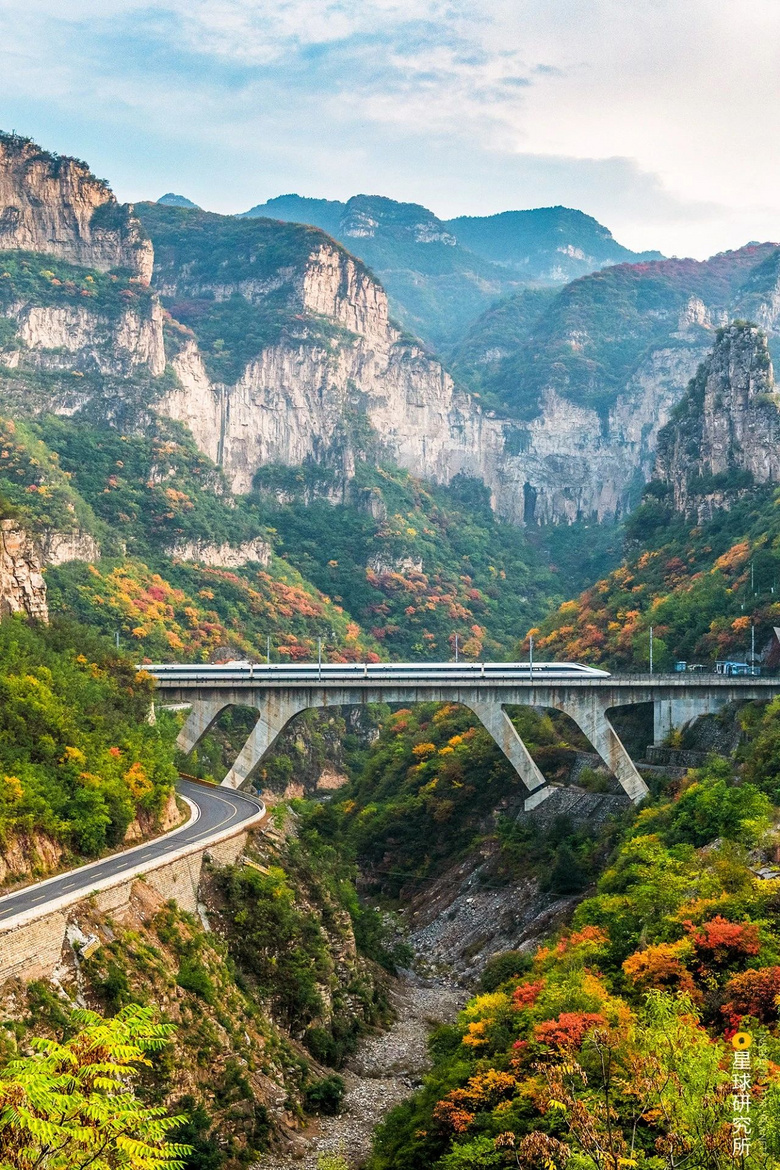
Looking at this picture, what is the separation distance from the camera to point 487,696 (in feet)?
230

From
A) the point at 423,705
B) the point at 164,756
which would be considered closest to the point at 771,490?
the point at 423,705

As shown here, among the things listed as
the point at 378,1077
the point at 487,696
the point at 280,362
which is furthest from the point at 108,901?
the point at 280,362

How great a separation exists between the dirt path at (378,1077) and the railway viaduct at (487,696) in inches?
672

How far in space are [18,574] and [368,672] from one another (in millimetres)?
21076

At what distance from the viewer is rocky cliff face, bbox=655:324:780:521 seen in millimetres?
98438

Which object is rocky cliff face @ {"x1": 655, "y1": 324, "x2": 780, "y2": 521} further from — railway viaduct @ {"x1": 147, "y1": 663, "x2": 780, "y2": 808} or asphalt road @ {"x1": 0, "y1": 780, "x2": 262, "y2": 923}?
asphalt road @ {"x1": 0, "y1": 780, "x2": 262, "y2": 923}

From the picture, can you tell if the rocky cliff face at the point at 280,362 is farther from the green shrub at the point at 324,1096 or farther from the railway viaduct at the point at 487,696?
the green shrub at the point at 324,1096

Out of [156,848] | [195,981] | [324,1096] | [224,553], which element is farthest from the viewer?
[224,553]

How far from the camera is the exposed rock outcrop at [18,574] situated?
56.0 m

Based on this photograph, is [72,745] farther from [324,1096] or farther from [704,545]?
[704,545]

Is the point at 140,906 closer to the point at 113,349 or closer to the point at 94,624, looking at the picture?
the point at 94,624

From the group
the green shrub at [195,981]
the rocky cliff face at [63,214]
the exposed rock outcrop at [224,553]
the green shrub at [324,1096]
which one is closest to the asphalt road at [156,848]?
the green shrub at [195,981]

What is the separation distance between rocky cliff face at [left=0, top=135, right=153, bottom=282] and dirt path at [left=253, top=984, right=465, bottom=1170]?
11101cm

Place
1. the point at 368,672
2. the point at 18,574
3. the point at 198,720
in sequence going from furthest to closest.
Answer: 1. the point at 368,672
2. the point at 198,720
3. the point at 18,574
